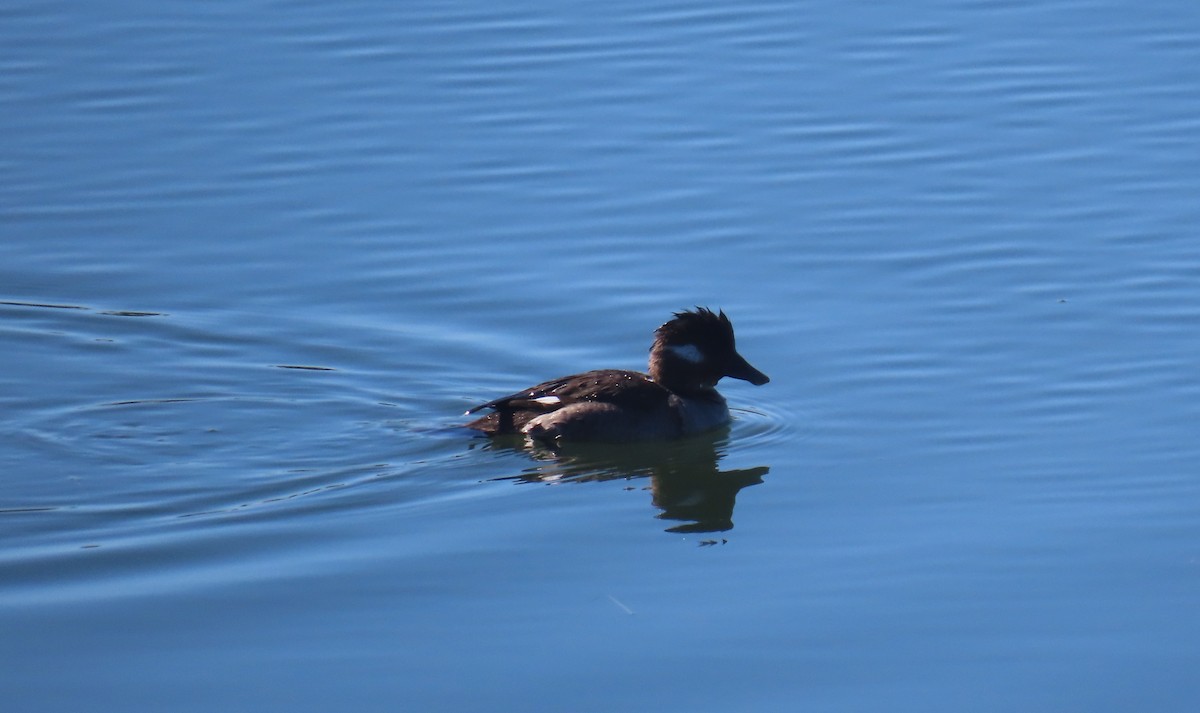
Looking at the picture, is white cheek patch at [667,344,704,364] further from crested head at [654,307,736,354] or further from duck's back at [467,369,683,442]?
→ duck's back at [467,369,683,442]

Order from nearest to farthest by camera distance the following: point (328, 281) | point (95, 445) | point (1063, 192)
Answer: point (95, 445)
point (328, 281)
point (1063, 192)

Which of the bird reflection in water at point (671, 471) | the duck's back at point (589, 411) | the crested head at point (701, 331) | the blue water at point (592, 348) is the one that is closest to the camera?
the blue water at point (592, 348)

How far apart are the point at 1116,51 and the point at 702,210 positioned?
5.57 metres

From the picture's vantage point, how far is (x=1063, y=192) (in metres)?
14.1

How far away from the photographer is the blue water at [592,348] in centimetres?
770

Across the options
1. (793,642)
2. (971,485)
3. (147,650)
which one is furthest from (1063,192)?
(147,650)

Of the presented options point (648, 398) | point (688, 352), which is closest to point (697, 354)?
point (688, 352)

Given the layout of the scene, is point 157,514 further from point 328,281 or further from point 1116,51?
point 1116,51

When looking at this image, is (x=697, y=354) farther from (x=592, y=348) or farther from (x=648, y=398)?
(x=592, y=348)

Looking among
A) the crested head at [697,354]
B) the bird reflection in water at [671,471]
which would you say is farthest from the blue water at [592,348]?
the crested head at [697,354]

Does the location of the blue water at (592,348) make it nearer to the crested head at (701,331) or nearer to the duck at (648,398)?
the duck at (648,398)

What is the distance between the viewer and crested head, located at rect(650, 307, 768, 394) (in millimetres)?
11234

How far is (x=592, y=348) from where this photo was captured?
12.0 metres

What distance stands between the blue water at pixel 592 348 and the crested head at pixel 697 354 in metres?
0.38
